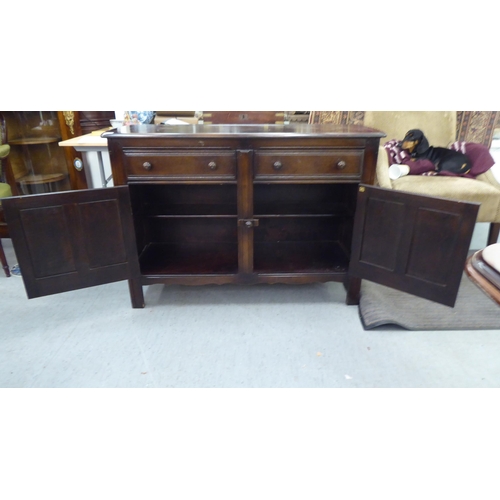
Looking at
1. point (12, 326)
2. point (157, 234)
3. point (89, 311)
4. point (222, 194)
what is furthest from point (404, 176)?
point (12, 326)

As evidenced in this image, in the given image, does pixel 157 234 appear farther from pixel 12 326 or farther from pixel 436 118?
pixel 436 118

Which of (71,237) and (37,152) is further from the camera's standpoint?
(37,152)

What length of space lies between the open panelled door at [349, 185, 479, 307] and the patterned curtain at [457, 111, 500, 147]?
60.2 inches

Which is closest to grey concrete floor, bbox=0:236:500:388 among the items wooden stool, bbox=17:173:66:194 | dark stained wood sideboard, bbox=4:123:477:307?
dark stained wood sideboard, bbox=4:123:477:307

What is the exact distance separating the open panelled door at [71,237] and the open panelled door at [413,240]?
981mm

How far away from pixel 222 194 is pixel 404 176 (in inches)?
42.7

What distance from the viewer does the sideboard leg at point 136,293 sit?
1667mm

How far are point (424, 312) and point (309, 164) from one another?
84 cm

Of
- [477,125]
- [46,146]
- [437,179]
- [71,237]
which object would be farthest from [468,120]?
[46,146]

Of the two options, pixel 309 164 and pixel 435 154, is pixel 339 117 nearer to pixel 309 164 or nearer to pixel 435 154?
pixel 435 154

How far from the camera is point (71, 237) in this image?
1450 mm

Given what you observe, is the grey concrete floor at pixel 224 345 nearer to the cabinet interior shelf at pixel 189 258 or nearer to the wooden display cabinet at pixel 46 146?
the cabinet interior shelf at pixel 189 258

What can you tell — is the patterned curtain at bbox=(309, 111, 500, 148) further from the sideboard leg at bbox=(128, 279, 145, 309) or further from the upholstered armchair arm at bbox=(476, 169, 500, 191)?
the sideboard leg at bbox=(128, 279, 145, 309)

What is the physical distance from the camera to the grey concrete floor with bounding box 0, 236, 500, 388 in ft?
4.28
